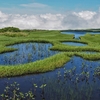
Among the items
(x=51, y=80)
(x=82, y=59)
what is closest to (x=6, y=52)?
(x=82, y=59)

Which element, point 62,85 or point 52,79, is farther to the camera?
point 52,79

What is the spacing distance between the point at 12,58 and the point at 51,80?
11.5 m

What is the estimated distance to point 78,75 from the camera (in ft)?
78.8

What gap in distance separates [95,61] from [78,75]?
26.1ft

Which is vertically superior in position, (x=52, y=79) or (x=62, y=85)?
(x=52, y=79)

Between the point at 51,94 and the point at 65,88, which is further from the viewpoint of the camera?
the point at 65,88

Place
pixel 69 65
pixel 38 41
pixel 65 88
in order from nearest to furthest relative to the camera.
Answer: pixel 65 88, pixel 69 65, pixel 38 41

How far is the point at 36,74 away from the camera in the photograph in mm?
24234

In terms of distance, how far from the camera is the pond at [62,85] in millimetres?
18000

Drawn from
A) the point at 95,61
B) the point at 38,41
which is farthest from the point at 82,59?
the point at 38,41

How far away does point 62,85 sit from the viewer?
20.7m

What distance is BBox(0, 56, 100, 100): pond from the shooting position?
59.1 feet

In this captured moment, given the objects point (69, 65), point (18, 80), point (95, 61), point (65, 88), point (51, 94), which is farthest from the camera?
point (95, 61)

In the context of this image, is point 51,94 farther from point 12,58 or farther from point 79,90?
point 12,58
